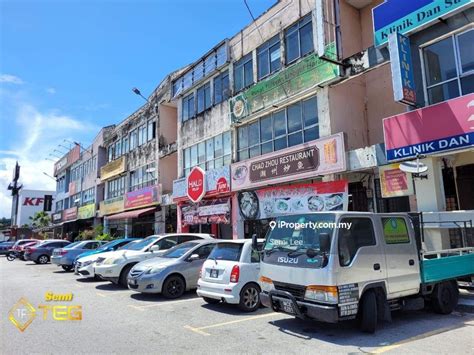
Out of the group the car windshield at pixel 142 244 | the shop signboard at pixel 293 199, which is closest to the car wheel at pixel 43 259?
the car windshield at pixel 142 244

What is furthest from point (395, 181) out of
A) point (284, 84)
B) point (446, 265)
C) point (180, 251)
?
point (180, 251)

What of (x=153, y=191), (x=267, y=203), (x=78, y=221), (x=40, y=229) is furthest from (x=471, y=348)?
(x=40, y=229)

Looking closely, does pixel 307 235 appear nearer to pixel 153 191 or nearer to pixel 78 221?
pixel 153 191

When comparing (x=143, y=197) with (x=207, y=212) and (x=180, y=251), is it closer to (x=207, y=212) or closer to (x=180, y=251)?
(x=207, y=212)

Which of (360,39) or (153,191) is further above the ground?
(360,39)

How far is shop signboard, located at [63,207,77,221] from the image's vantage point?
44366mm

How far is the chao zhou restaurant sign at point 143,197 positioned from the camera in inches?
1059

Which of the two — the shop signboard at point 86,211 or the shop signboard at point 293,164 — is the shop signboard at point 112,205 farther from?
the shop signboard at point 293,164

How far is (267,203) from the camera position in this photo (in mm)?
17188

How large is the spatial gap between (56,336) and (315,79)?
12155 millimetres

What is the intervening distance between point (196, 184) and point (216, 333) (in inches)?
609

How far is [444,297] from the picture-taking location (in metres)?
7.79

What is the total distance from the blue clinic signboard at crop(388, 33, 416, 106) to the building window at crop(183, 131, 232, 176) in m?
10.1

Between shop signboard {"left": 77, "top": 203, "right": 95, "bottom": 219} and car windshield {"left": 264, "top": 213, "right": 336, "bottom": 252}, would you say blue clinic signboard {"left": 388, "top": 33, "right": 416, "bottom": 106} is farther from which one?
shop signboard {"left": 77, "top": 203, "right": 95, "bottom": 219}
